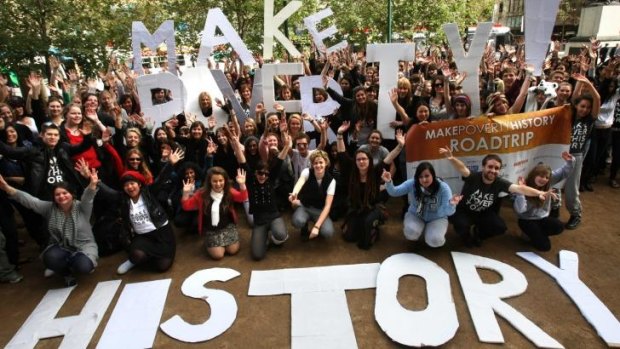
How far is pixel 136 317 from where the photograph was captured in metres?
4.12

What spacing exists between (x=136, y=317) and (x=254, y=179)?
2125 millimetres

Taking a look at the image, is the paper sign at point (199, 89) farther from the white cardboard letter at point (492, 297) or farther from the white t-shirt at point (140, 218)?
the white cardboard letter at point (492, 297)

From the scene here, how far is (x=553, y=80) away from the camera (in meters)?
6.50

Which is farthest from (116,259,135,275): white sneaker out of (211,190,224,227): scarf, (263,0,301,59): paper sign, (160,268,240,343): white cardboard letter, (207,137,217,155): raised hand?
(263,0,301,59): paper sign

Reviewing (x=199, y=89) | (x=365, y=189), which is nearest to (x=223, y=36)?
(x=199, y=89)

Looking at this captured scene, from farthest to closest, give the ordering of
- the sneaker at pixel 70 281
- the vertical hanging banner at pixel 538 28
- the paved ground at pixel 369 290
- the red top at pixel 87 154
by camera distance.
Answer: the vertical hanging banner at pixel 538 28 < the red top at pixel 87 154 < the sneaker at pixel 70 281 < the paved ground at pixel 369 290

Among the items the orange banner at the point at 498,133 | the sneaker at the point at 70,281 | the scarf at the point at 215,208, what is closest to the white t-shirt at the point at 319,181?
the scarf at the point at 215,208

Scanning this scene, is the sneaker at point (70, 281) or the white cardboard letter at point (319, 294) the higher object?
the sneaker at point (70, 281)

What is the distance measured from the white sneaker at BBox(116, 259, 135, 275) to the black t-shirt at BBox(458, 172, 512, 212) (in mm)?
4227

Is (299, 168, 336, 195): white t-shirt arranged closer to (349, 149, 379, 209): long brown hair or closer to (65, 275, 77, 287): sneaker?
(349, 149, 379, 209): long brown hair

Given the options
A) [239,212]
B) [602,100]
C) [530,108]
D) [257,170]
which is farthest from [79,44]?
[602,100]

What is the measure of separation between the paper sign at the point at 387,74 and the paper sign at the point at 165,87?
3311 millimetres

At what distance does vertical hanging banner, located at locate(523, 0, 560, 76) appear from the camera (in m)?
5.55

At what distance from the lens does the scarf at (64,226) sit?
15.0ft
